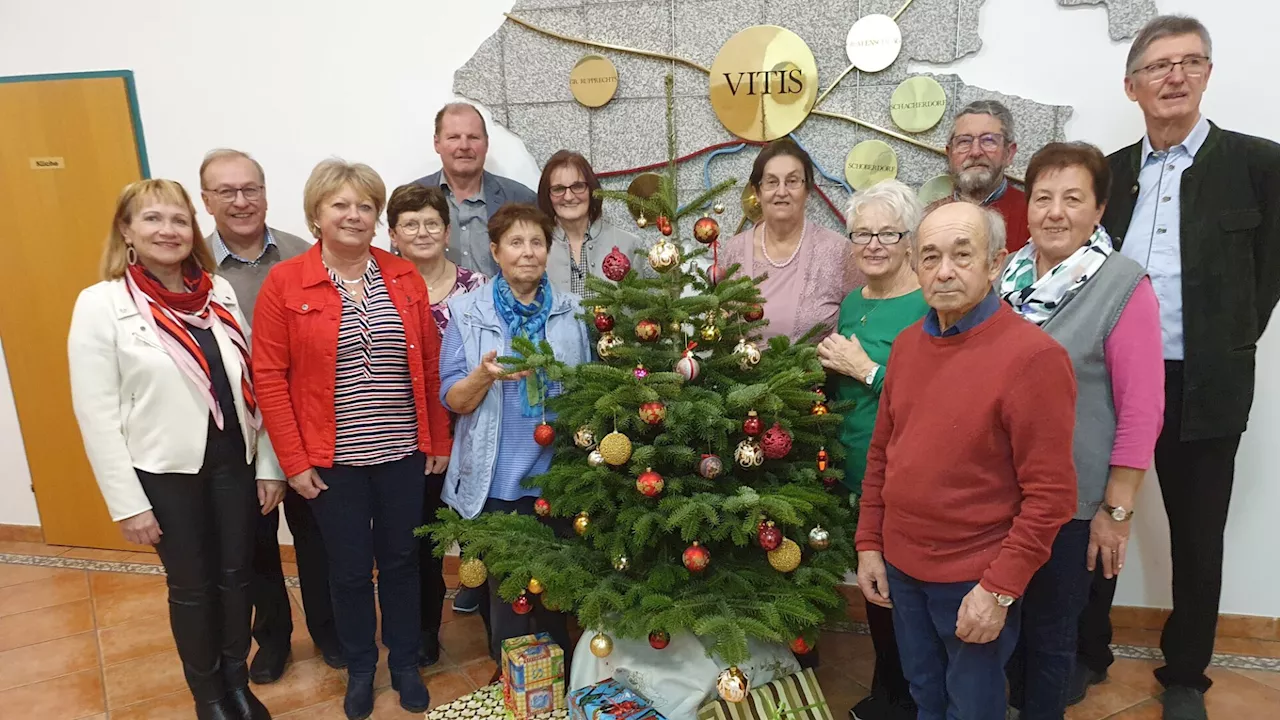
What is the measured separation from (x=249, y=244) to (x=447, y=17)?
127 centimetres

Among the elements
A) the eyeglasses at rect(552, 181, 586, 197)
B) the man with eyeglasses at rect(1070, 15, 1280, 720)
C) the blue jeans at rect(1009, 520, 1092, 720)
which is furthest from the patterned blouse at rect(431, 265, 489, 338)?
the man with eyeglasses at rect(1070, 15, 1280, 720)

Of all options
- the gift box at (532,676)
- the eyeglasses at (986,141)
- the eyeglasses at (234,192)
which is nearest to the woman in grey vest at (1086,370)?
the eyeglasses at (986,141)

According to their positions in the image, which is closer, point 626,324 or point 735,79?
point 626,324

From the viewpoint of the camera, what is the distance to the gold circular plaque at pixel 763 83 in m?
2.78

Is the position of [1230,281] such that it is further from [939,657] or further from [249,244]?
[249,244]

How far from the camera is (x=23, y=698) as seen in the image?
2625mm

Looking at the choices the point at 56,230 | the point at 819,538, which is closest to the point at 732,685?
the point at 819,538

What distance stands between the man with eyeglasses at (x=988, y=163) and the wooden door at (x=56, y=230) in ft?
11.8

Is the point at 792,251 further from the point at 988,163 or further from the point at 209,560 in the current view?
the point at 209,560

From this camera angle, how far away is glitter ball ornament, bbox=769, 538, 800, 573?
1.83 meters

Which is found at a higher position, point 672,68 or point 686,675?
point 672,68

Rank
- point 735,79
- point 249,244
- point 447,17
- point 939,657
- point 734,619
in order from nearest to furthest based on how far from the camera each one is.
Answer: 1. point 939,657
2. point 734,619
3. point 249,244
4. point 735,79
5. point 447,17

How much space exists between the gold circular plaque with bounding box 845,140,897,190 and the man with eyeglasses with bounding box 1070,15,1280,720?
779 mm

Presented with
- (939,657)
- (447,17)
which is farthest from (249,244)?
(939,657)
